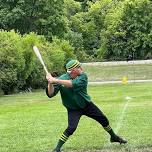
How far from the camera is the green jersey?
396 inches

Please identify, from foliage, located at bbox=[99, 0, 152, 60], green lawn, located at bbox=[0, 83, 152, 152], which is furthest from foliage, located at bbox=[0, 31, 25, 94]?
foliage, located at bbox=[99, 0, 152, 60]

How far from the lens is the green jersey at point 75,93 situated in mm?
10055

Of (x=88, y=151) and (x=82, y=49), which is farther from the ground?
(x=88, y=151)

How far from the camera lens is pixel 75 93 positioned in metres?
10.2

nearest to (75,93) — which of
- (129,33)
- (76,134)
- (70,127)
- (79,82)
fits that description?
(79,82)

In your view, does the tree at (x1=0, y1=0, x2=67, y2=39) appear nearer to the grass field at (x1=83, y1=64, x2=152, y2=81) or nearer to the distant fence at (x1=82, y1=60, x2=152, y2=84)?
the distant fence at (x1=82, y1=60, x2=152, y2=84)

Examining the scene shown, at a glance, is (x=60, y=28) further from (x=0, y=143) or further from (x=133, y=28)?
(x=0, y=143)

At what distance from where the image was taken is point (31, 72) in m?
44.1

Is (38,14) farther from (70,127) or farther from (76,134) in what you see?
(70,127)

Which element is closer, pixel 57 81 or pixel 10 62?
pixel 57 81

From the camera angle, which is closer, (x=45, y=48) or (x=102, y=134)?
(x=102, y=134)

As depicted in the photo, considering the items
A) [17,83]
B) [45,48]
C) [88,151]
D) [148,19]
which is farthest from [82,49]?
[88,151]

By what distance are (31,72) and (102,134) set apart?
1229 inches

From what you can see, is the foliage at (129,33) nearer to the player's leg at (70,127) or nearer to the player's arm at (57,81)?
the player's leg at (70,127)
